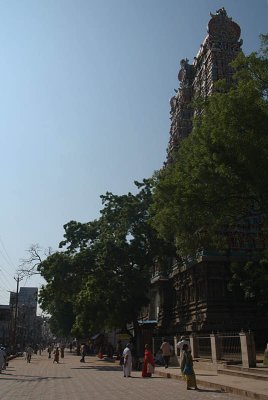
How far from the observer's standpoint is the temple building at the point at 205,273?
36.5 m

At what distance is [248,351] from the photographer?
19547 mm

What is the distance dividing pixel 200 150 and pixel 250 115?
2.73 m

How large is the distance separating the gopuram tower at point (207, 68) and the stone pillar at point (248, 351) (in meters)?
31.0

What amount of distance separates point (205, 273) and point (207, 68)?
26588 mm

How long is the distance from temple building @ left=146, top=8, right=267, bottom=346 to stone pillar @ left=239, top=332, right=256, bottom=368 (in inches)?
239

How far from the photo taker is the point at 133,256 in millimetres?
37281

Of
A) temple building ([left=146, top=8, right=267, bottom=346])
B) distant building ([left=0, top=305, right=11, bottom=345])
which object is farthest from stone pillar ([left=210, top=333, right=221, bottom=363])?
distant building ([left=0, top=305, right=11, bottom=345])

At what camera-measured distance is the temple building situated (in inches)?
1438

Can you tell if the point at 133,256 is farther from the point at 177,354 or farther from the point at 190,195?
the point at 190,195

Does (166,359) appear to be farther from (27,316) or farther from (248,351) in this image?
(27,316)

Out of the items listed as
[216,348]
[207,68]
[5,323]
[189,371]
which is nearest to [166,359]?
[216,348]

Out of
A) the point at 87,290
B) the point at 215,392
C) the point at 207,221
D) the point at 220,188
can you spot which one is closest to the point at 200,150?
the point at 220,188

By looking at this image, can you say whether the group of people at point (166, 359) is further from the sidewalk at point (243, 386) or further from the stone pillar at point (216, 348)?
the stone pillar at point (216, 348)

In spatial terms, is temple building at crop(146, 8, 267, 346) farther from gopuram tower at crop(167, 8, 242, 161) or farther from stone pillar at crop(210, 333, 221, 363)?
stone pillar at crop(210, 333, 221, 363)
